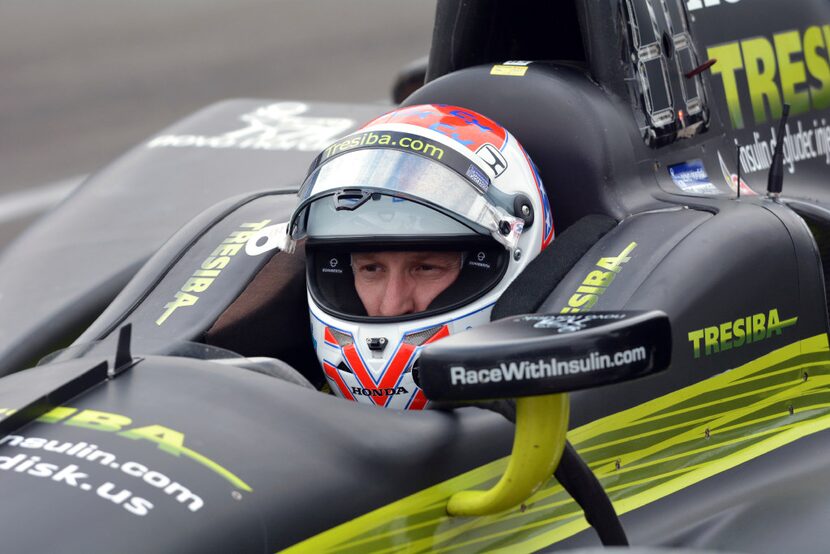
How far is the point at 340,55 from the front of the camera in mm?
10305

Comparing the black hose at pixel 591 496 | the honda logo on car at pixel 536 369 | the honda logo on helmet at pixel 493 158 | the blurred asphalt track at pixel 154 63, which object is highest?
the honda logo on helmet at pixel 493 158

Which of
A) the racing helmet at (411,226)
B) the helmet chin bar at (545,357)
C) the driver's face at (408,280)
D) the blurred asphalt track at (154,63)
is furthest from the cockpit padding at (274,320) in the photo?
the blurred asphalt track at (154,63)

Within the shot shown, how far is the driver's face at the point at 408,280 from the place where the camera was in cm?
291

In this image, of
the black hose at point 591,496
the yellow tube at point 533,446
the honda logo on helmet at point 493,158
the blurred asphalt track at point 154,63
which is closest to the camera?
the yellow tube at point 533,446

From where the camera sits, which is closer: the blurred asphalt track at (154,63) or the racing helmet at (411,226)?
the racing helmet at (411,226)

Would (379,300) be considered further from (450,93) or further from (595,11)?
(595,11)

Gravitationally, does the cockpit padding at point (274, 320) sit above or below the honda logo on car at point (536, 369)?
below

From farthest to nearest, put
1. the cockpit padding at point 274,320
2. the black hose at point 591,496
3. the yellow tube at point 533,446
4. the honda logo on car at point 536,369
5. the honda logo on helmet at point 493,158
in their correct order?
the cockpit padding at point 274,320 < the honda logo on helmet at point 493,158 < the black hose at point 591,496 < the yellow tube at point 533,446 < the honda logo on car at point 536,369

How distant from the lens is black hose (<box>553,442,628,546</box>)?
7.72 ft

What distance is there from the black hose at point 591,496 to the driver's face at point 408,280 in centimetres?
66

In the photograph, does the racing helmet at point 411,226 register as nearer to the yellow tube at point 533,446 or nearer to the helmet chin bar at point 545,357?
the yellow tube at point 533,446

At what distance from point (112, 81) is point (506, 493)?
792 centimetres

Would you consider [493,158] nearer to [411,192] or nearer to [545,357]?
[411,192]

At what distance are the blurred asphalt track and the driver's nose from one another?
542 cm
